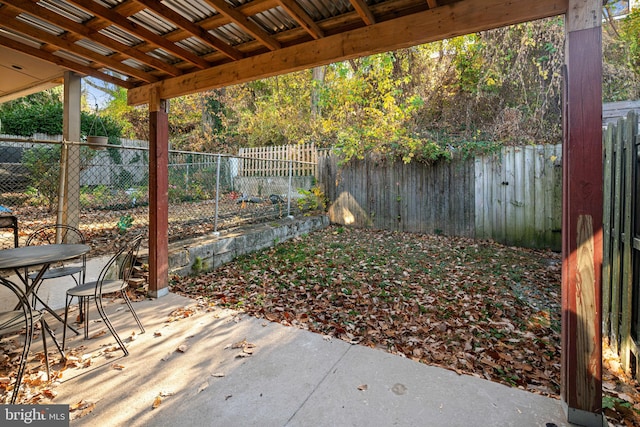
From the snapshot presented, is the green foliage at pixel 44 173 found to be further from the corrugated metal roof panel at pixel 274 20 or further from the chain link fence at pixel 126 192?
the corrugated metal roof panel at pixel 274 20

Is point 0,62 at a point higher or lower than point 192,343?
higher

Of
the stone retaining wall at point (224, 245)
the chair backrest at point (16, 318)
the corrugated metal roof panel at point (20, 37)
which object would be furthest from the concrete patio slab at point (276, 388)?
the corrugated metal roof panel at point (20, 37)

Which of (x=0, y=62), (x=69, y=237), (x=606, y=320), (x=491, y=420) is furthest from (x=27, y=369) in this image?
(x=606, y=320)

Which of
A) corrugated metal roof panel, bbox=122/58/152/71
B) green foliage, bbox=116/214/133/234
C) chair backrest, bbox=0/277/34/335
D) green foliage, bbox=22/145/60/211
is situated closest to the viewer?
chair backrest, bbox=0/277/34/335

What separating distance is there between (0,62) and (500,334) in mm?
6871

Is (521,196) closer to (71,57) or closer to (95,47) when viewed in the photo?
(95,47)

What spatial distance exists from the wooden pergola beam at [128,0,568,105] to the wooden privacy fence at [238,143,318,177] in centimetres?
467

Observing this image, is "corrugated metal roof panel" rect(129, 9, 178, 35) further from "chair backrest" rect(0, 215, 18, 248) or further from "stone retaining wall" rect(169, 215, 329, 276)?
"stone retaining wall" rect(169, 215, 329, 276)

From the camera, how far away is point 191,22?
253 centimetres

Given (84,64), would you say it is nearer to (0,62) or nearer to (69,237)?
(0,62)

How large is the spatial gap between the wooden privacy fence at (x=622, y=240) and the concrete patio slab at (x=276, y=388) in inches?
38.6

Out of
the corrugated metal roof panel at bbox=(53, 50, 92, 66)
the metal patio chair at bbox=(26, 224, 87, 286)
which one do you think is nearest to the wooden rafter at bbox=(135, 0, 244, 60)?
the corrugated metal roof panel at bbox=(53, 50, 92, 66)

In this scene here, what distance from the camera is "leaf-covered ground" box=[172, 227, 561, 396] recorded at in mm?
2549

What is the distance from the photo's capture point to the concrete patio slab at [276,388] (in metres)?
1.74
